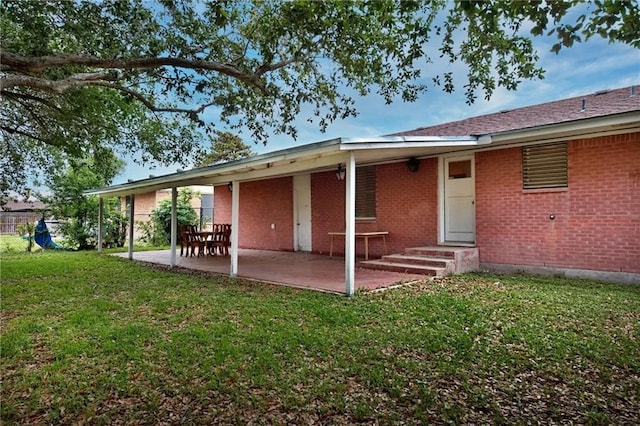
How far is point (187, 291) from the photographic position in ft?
22.2

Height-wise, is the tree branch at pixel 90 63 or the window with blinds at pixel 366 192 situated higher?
the tree branch at pixel 90 63

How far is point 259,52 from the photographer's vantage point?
23.7 feet

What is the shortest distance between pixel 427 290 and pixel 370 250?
15.0 feet

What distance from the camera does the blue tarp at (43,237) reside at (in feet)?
51.6

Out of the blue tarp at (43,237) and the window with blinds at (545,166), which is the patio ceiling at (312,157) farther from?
the blue tarp at (43,237)

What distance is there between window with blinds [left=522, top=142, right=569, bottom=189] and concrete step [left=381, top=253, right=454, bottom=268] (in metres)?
2.26

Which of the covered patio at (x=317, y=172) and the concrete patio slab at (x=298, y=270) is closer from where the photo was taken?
the covered patio at (x=317, y=172)

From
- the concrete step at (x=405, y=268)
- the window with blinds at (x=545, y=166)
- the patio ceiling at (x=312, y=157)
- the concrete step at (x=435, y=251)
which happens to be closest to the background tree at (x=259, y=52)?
the patio ceiling at (x=312, y=157)

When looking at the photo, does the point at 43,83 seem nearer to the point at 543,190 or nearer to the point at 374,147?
the point at 374,147

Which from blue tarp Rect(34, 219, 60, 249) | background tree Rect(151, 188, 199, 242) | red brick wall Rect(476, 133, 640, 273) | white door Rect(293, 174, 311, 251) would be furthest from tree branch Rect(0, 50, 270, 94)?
blue tarp Rect(34, 219, 60, 249)

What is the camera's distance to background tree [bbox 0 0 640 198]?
4.86 meters

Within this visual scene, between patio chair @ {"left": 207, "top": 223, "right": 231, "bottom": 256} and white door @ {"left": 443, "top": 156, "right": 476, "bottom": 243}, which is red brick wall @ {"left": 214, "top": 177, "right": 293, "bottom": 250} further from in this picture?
white door @ {"left": 443, "top": 156, "right": 476, "bottom": 243}

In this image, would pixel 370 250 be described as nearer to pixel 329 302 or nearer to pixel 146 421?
pixel 329 302

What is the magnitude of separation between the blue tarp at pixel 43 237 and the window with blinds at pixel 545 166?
17090 mm
